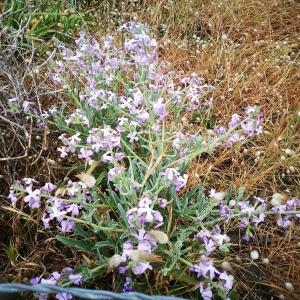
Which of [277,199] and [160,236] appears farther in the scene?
[277,199]

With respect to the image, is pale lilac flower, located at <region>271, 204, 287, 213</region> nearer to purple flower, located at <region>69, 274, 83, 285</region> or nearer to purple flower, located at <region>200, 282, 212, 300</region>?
purple flower, located at <region>200, 282, 212, 300</region>

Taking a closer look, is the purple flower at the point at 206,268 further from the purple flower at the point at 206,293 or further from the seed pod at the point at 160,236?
the seed pod at the point at 160,236

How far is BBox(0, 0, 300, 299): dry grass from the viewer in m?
1.71

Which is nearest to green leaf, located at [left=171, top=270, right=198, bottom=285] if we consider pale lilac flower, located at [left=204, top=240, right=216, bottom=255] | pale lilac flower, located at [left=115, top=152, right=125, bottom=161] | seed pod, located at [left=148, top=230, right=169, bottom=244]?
pale lilac flower, located at [left=204, top=240, right=216, bottom=255]

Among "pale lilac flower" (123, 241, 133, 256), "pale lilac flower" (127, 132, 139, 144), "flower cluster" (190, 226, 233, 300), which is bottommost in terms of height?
"flower cluster" (190, 226, 233, 300)

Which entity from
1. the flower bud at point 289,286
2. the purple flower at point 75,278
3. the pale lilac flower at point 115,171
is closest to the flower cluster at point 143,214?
the pale lilac flower at point 115,171

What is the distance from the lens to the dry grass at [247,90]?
5.63ft

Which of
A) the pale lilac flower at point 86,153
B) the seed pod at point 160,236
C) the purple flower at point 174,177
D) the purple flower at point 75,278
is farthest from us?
the pale lilac flower at point 86,153

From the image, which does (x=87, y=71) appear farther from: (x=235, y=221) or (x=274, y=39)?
(x=274, y=39)

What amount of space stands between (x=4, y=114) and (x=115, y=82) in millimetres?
492

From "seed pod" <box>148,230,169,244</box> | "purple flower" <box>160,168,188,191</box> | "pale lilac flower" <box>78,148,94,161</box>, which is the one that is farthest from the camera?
"pale lilac flower" <box>78,148,94,161</box>

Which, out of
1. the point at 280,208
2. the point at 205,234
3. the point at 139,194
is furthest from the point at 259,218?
the point at 139,194

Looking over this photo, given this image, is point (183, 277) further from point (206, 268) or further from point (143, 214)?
point (143, 214)

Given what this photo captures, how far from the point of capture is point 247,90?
2379 millimetres
